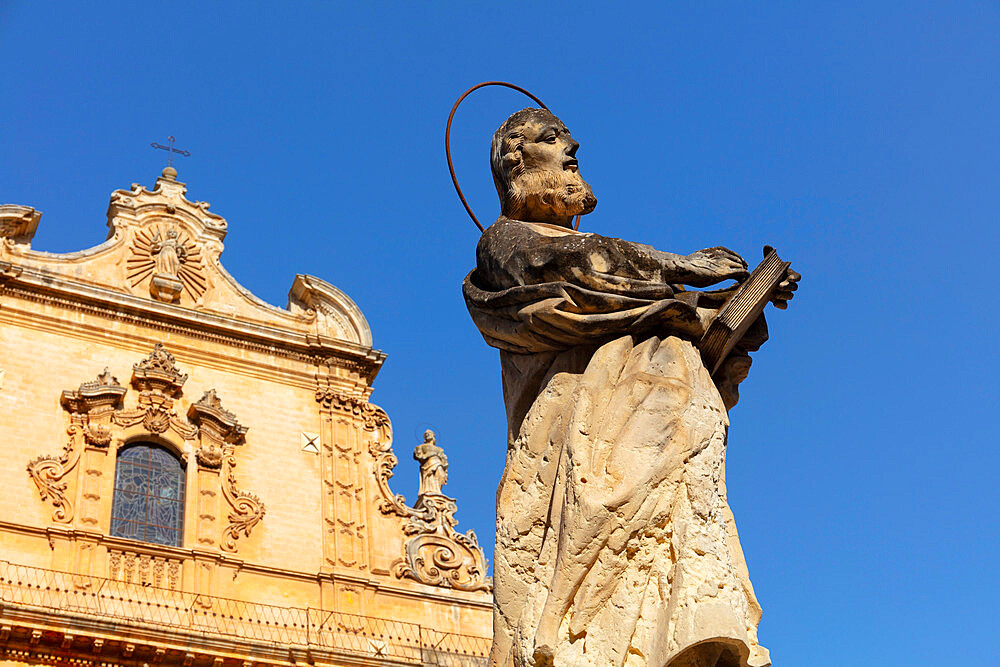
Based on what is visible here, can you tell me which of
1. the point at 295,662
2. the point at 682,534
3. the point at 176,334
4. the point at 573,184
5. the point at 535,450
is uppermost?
the point at 176,334

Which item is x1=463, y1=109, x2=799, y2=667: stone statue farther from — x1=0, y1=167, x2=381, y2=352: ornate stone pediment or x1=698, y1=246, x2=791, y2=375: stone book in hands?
x1=0, y1=167, x2=381, y2=352: ornate stone pediment

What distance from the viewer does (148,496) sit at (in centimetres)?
1514

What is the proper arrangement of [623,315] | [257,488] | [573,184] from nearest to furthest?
1. [623,315]
2. [573,184]
3. [257,488]

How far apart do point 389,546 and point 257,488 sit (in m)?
1.72

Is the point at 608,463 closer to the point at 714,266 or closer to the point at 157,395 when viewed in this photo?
the point at 714,266

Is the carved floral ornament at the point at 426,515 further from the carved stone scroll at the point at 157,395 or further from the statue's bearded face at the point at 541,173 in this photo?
the statue's bearded face at the point at 541,173

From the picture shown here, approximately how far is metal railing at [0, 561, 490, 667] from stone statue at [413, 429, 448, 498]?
195 cm

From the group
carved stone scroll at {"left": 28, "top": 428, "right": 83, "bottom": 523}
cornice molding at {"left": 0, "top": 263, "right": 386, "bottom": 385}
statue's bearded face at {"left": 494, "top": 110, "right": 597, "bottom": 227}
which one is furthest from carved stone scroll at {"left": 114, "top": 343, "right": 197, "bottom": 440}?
statue's bearded face at {"left": 494, "top": 110, "right": 597, "bottom": 227}

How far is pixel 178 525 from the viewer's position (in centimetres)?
1509

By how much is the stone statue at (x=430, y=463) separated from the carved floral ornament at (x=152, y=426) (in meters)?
2.15

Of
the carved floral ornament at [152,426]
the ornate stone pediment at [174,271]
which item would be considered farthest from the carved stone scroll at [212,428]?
the ornate stone pediment at [174,271]

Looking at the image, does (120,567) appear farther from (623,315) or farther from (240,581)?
(623,315)

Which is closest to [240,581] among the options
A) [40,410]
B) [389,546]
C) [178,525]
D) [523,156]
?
[178,525]

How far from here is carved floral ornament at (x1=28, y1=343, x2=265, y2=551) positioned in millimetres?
14695
